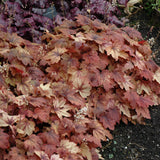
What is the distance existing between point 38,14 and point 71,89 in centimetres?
167

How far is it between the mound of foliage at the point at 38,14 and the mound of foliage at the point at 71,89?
341 millimetres

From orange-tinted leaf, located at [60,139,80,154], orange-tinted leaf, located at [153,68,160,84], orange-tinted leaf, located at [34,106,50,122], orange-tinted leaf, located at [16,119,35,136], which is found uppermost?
orange-tinted leaf, located at [153,68,160,84]

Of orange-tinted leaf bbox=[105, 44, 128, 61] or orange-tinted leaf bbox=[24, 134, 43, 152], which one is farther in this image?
orange-tinted leaf bbox=[105, 44, 128, 61]

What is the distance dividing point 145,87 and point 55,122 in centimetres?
152

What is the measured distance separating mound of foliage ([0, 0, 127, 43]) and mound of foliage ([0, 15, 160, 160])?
1.12 feet

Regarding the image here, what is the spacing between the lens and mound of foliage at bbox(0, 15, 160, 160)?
2396mm

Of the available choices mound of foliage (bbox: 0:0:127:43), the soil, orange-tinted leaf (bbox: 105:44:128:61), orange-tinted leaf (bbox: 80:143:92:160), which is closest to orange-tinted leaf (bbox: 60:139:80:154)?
orange-tinted leaf (bbox: 80:143:92:160)

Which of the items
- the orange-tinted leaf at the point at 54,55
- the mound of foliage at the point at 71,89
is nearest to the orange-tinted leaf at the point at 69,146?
the mound of foliage at the point at 71,89

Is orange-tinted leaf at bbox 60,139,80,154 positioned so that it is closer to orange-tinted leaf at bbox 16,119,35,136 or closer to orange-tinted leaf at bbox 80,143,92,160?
orange-tinted leaf at bbox 80,143,92,160

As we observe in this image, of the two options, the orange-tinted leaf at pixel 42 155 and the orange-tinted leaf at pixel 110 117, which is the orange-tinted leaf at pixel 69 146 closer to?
the orange-tinted leaf at pixel 42 155

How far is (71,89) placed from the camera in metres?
2.92

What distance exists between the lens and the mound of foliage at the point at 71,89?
7.86ft

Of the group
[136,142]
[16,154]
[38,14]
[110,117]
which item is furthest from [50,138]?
[38,14]

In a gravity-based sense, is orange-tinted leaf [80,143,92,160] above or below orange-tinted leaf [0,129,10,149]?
below
